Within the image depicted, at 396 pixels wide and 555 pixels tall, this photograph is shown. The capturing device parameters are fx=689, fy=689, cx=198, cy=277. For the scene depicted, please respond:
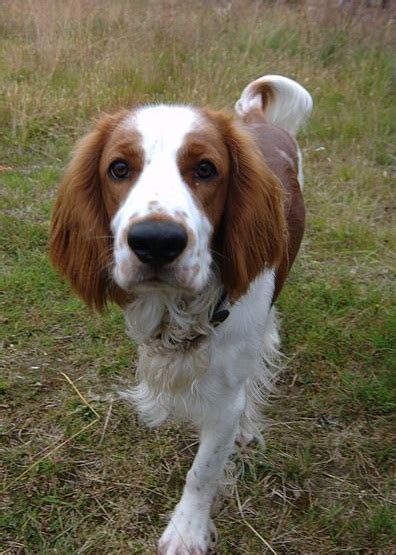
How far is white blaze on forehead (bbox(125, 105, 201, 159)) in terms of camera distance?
1.81 m

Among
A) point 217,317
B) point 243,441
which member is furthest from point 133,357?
point 217,317

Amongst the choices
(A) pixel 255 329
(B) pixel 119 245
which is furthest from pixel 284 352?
(B) pixel 119 245

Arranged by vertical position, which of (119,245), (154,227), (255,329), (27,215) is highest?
(154,227)

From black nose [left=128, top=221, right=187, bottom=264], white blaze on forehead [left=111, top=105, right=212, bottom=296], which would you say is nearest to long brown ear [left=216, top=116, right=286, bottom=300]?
white blaze on forehead [left=111, top=105, right=212, bottom=296]

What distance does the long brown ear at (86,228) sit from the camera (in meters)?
1.99

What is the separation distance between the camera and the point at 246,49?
6340 mm

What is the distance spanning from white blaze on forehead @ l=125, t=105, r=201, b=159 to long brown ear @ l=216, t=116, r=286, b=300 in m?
0.17

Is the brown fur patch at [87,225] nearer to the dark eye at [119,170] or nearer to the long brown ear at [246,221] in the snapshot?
the dark eye at [119,170]

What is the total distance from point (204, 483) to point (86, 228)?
0.95 metres

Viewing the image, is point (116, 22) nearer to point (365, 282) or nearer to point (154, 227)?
point (365, 282)

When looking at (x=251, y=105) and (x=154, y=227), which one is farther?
(x=251, y=105)

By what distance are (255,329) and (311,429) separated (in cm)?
82

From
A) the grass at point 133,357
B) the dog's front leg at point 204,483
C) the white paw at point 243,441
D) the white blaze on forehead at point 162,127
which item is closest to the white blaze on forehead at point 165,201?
the white blaze on forehead at point 162,127

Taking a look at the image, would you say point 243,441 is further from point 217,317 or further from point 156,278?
point 156,278
